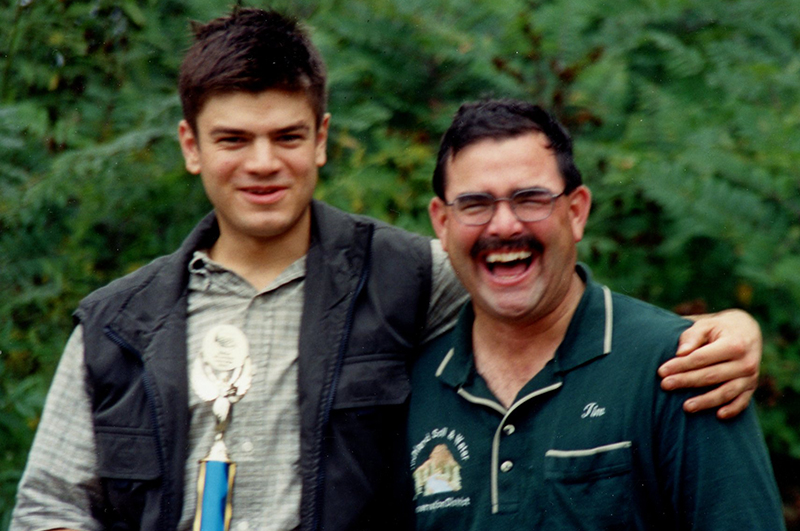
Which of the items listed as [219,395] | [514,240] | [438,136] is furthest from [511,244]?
[438,136]

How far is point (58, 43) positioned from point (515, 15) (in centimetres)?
206

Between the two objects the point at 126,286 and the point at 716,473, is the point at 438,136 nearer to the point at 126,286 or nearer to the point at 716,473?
the point at 126,286

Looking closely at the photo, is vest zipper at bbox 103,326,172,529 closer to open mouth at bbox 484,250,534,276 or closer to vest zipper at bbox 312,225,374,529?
vest zipper at bbox 312,225,374,529

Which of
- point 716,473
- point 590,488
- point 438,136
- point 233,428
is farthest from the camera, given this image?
point 438,136

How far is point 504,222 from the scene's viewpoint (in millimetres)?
2787

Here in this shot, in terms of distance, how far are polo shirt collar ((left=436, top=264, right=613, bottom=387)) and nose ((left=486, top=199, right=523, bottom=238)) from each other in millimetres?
280

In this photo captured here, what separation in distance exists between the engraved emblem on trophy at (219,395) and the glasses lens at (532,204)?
2.83 feet

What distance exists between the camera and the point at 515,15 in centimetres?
456

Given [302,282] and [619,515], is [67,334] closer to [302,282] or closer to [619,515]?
[302,282]

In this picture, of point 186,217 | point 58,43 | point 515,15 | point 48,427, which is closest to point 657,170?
point 515,15

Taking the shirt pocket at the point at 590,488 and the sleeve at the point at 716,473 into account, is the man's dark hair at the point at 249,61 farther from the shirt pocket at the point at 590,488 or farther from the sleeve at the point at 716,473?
the sleeve at the point at 716,473

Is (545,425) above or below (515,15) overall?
below

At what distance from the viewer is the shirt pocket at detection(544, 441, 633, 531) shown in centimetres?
254

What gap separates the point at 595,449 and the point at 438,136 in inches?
91.2
